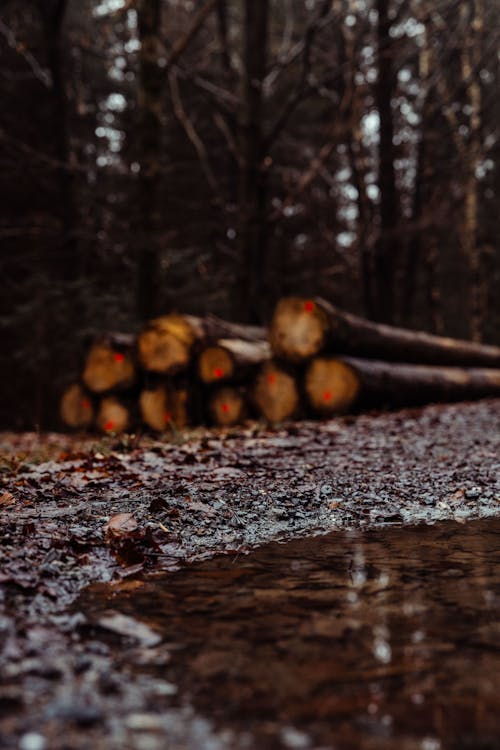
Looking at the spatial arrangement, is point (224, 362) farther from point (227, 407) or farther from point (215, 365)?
point (227, 407)

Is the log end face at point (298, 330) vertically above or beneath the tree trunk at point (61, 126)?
beneath

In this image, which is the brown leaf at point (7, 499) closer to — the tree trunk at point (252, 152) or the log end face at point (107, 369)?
the log end face at point (107, 369)

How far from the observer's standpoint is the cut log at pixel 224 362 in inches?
296

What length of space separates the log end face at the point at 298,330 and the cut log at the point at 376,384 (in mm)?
259

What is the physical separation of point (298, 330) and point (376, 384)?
3.96ft

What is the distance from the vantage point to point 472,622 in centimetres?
175

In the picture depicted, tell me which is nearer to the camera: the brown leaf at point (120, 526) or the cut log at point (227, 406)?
the brown leaf at point (120, 526)

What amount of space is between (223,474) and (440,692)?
2626mm

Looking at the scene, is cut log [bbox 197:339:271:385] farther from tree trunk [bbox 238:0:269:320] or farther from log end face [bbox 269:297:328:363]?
tree trunk [bbox 238:0:269:320]

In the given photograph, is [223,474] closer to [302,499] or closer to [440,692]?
[302,499]

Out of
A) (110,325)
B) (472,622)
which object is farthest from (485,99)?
(472,622)

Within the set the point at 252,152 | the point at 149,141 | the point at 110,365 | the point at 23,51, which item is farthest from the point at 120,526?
the point at 23,51

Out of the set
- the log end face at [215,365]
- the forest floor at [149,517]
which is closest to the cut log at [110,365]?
the log end face at [215,365]

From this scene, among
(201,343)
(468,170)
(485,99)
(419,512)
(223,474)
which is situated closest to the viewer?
(419,512)
